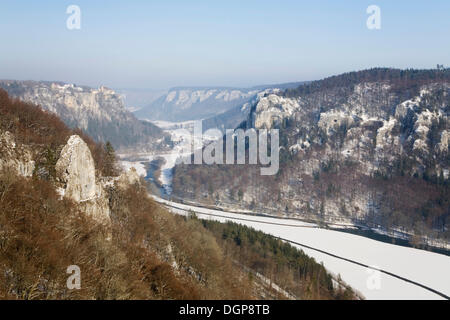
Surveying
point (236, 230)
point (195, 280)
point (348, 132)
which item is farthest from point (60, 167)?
point (348, 132)

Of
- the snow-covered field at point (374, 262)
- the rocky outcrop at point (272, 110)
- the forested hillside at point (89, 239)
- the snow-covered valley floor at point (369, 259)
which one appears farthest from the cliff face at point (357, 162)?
the forested hillside at point (89, 239)

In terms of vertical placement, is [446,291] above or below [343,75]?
below

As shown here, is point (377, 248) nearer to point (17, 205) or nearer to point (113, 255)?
point (113, 255)

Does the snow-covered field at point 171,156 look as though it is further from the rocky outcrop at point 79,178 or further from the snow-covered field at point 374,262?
the rocky outcrop at point 79,178

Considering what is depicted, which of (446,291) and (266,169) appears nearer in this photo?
(446,291)

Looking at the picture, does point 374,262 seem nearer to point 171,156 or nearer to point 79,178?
point 79,178

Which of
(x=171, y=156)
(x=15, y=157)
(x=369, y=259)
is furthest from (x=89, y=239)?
(x=171, y=156)
